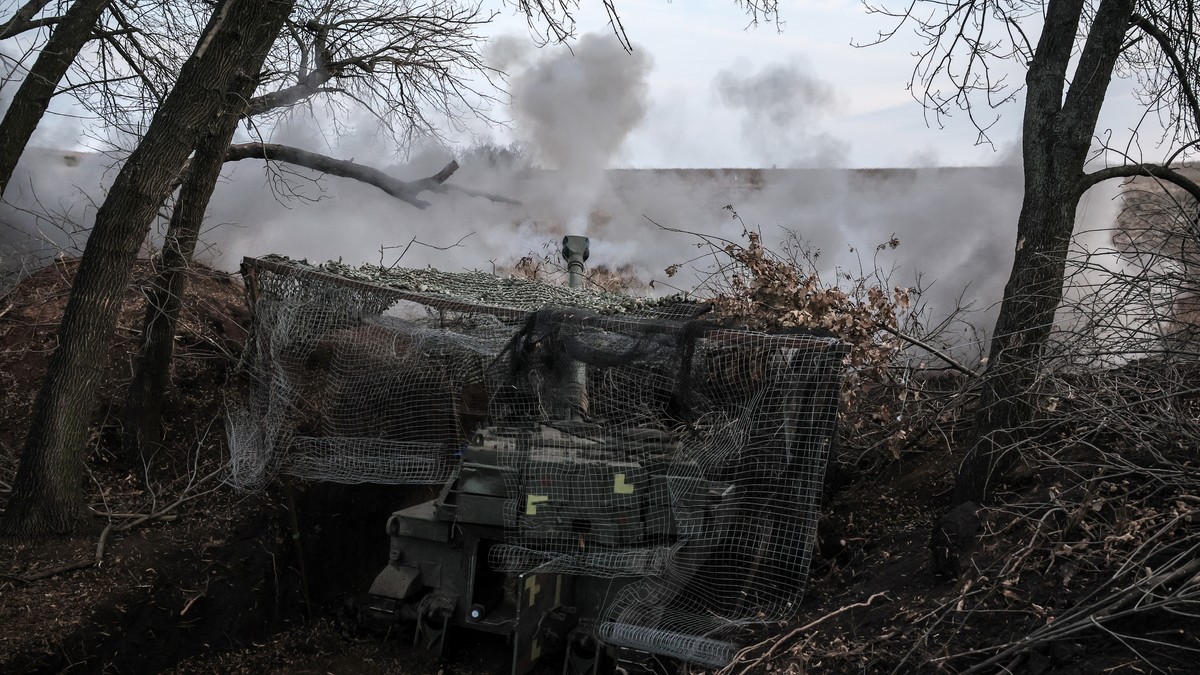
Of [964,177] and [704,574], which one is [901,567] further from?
[964,177]

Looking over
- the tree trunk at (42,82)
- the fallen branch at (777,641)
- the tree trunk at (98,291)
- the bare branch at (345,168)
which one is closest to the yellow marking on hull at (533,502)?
the fallen branch at (777,641)

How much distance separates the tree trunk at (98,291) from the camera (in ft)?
25.2

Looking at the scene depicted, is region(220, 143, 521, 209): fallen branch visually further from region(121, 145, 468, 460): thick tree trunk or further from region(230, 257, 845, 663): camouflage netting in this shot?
region(230, 257, 845, 663): camouflage netting

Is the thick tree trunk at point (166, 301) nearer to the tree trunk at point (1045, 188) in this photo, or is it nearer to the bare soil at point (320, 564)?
the bare soil at point (320, 564)

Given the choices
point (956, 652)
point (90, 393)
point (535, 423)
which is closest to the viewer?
point (956, 652)

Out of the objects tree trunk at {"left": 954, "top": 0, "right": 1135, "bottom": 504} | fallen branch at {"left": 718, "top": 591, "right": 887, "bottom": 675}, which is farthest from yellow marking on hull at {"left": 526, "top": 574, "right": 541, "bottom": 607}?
tree trunk at {"left": 954, "top": 0, "right": 1135, "bottom": 504}

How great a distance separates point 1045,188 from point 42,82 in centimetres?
878

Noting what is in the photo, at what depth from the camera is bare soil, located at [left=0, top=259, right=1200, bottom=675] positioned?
4.60 m

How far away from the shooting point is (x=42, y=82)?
8906 millimetres

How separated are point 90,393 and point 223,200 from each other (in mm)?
8885

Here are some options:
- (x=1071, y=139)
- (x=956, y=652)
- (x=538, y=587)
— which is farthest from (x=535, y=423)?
(x=1071, y=139)

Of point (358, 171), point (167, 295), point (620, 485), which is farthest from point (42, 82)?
point (620, 485)

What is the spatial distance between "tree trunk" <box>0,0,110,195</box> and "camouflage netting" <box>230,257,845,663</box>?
2.85 m

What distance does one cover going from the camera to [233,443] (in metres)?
8.35
